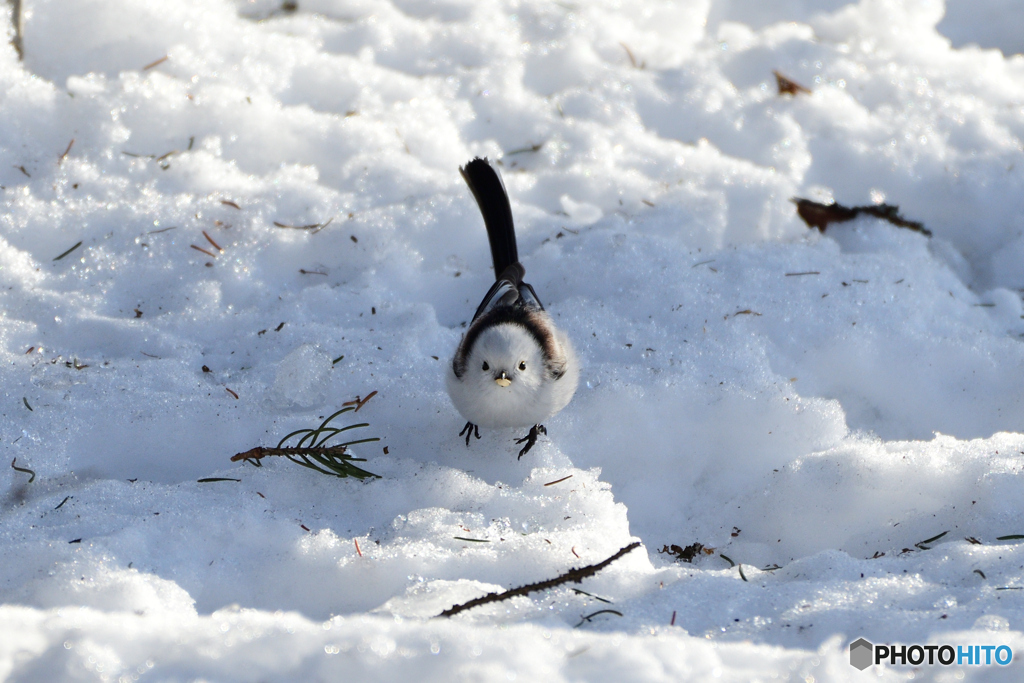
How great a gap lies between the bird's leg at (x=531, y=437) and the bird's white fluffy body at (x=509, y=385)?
0.11 meters

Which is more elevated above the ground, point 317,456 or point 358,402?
point 358,402

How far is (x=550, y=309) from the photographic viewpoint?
388cm

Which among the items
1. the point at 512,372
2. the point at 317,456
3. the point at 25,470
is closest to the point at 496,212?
the point at 512,372

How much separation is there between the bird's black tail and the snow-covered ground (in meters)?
0.37

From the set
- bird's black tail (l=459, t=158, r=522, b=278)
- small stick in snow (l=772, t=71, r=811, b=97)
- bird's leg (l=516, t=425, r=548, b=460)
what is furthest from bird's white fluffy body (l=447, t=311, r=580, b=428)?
small stick in snow (l=772, t=71, r=811, b=97)

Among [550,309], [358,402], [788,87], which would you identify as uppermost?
[788,87]

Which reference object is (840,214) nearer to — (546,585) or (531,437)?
(531,437)

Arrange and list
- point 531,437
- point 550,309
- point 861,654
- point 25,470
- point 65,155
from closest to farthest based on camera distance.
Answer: point 861,654 < point 25,470 < point 531,437 < point 550,309 < point 65,155

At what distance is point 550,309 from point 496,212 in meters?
0.58

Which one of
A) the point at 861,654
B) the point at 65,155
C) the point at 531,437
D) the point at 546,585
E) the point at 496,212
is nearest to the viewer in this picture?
the point at 861,654

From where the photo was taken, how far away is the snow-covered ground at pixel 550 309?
86.7 inches

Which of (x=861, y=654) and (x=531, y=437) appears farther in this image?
(x=531, y=437)

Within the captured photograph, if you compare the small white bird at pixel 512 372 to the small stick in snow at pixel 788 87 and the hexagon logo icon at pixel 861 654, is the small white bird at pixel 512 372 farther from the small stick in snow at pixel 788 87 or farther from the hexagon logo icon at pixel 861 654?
the small stick in snow at pixel 788 87

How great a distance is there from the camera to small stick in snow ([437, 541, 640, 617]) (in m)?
2.18
